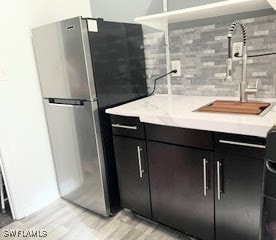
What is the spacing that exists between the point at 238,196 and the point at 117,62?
1170 mm

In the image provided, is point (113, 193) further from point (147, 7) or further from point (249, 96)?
point (147, 7)

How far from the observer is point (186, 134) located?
1389 mm

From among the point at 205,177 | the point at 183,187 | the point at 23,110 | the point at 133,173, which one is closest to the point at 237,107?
the point at 205,177

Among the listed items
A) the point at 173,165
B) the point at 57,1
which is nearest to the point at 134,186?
the point at 173,165

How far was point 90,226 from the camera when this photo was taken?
6.13 ft

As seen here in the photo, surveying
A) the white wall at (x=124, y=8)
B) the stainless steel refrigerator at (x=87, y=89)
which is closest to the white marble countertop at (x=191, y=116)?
the stainless steel refrigerator at (x=87, y=89)

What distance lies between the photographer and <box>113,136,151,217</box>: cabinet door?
5.45 ft

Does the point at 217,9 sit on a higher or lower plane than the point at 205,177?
higher

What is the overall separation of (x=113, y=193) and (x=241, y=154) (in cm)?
105

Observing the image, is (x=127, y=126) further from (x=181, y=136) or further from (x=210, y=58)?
(x=210, y=58)

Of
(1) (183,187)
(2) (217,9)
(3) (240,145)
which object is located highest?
(2) (217,9)

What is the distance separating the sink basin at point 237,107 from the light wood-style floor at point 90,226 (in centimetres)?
86

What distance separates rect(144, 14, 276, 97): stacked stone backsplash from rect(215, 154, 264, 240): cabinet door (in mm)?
631

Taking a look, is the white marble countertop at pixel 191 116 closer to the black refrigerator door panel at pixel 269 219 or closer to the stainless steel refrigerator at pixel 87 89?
the stainless steel refrigerator at pixel 87 89
